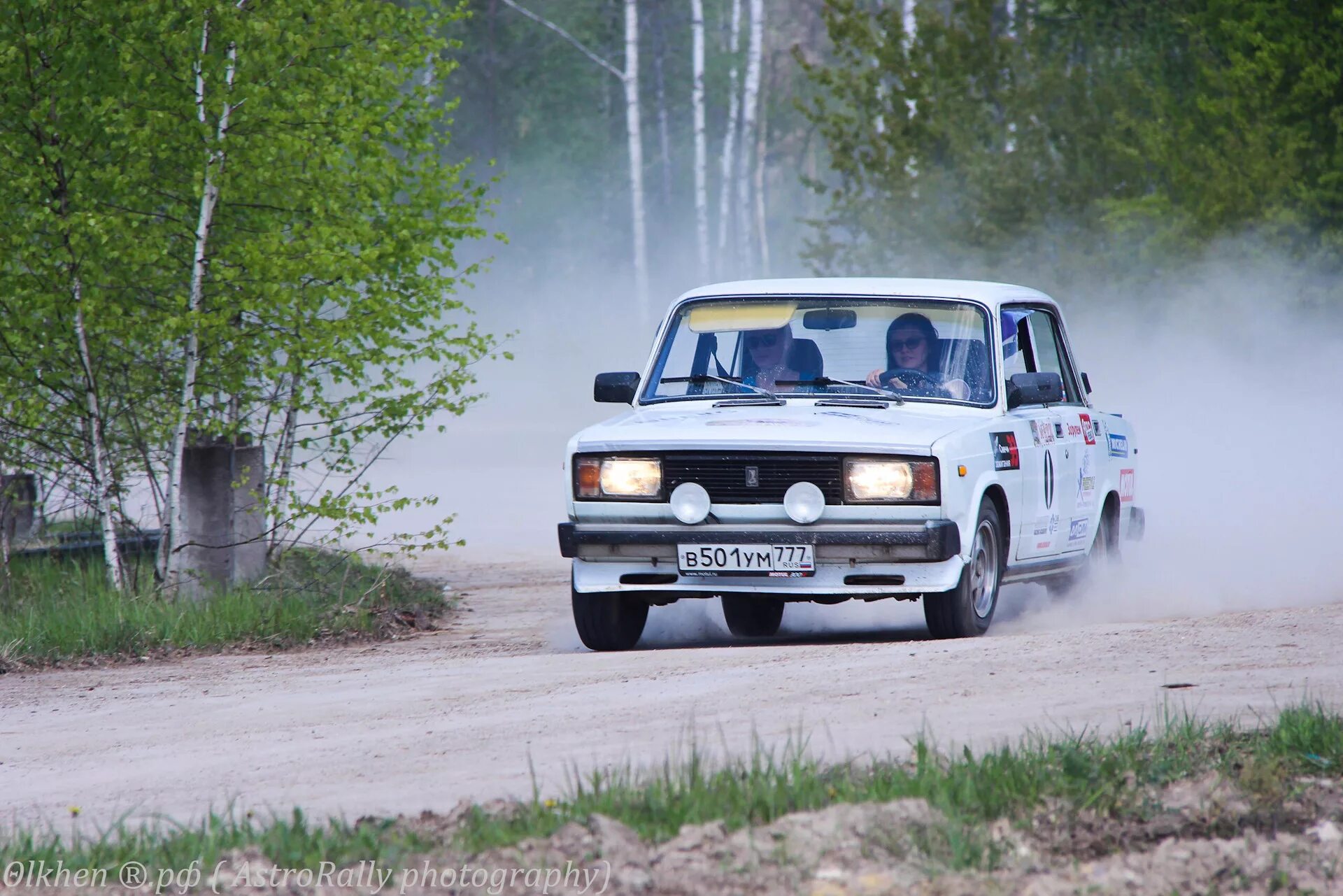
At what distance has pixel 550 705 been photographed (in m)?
7.09

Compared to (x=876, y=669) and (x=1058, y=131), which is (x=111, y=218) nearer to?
(x=876, y=669)

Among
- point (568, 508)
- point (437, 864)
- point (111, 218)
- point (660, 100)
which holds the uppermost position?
point (660, 100)

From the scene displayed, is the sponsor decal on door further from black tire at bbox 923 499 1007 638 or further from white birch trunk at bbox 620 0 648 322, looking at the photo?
white birch trunk at bbox 620 0 648 322

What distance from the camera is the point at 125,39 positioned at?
37.4ft

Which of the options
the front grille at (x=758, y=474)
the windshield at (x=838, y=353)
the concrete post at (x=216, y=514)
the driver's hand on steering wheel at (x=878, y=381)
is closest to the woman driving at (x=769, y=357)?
the windshield at (x=838, y=353)

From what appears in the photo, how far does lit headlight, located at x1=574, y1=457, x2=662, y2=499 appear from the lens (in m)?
8.50

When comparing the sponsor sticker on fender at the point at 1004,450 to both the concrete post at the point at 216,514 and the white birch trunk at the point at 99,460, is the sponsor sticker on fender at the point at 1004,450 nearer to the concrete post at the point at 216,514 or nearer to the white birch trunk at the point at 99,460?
the concrete post at the point at 216,514

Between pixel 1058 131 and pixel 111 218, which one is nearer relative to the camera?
pixel 111 218

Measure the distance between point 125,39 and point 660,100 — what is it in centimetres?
4858

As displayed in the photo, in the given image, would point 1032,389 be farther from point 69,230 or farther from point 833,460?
point 69,230

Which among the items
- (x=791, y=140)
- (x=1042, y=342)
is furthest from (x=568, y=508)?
(x=791, y=140)

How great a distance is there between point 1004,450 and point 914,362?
717 millimetres

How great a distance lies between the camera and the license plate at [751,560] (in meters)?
8.36

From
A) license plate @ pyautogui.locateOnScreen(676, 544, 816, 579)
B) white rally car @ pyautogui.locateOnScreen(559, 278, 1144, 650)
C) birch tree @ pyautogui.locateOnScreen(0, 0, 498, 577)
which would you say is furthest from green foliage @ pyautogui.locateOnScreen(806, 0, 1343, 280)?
license plate @ pyautogui.locateOnScreen(676, 544, 816, 579)
